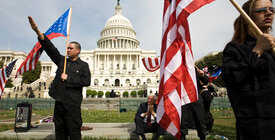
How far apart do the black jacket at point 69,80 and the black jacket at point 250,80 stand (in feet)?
8.16

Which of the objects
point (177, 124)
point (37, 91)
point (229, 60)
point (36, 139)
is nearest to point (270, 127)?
point (229, 60)

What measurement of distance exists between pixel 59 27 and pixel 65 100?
8.12 ft

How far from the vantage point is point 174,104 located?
257cm

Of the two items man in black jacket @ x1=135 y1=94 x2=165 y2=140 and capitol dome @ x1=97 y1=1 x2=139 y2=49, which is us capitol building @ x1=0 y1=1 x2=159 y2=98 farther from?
man in black jacket @ x1=135 y1=94 x2=165 y2=140

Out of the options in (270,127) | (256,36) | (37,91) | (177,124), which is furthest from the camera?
(37,91)

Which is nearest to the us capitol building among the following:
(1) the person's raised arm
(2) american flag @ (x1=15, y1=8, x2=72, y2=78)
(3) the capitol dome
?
(3) the capitol dome

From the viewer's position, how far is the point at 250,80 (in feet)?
5.03

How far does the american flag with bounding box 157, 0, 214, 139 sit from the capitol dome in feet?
241

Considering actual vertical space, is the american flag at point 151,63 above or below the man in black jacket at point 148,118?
above

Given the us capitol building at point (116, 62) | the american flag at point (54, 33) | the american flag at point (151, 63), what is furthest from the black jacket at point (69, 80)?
the us capitol building at point (116, 62)

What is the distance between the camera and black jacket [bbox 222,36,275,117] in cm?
142

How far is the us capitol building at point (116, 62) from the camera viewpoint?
53.3m

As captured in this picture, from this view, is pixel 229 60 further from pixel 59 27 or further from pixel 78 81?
pixel 59 27

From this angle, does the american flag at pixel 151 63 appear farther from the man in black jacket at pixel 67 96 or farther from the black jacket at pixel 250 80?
the black jacket at pixel 250 80
